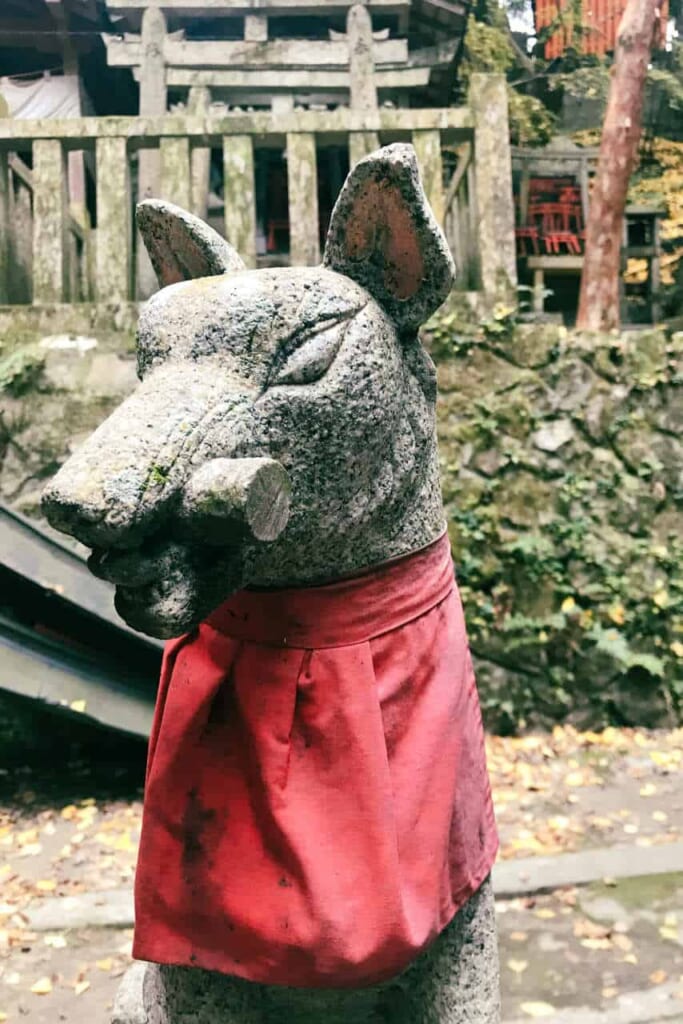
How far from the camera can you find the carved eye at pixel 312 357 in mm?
1210

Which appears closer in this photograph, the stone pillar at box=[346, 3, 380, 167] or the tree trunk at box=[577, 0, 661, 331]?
the tree trunk at box=[577, 0, 661, 331]

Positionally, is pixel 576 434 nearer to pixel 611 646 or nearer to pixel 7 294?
pixel 611 646

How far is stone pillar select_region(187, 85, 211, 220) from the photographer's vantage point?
189 inches

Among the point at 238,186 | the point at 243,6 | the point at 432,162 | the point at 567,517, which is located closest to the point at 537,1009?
the point at 567,517

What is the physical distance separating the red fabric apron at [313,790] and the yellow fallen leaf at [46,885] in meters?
1.92

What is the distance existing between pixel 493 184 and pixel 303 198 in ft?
3.50

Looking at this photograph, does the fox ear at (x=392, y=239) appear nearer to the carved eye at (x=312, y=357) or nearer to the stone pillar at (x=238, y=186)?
the carved eye at (x=312, y=357)

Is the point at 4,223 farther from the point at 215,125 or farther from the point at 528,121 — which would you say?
the point at 528,121

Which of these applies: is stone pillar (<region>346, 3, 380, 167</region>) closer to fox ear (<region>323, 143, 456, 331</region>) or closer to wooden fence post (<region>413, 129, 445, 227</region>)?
wooden fence post (<region>413, 129, 445, 227</region>)

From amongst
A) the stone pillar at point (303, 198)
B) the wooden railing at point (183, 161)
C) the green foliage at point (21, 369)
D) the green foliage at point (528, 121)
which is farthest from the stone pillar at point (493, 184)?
the green foliage at point (528, 121)

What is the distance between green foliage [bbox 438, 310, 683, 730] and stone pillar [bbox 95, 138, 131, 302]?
1812 mm

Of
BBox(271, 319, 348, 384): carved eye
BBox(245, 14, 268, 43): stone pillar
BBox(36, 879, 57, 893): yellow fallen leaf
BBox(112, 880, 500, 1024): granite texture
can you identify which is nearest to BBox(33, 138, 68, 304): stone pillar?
BBox(36, 879, 57, 893): yellow fallen leaf

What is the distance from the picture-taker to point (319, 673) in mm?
1307

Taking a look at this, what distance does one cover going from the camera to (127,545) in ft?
3.38
